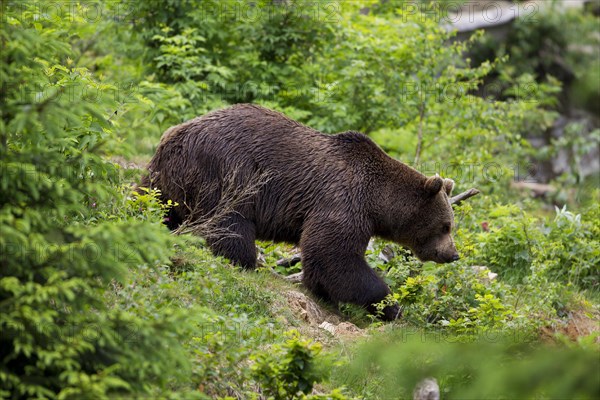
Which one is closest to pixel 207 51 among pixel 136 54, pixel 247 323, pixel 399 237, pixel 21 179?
pixel 136 54

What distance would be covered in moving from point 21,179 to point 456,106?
1015 centimetres

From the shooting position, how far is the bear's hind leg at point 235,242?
8.47 meters

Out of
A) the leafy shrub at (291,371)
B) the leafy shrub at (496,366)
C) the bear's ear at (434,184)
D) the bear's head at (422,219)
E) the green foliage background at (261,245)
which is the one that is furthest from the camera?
the bear's head at (422,219)

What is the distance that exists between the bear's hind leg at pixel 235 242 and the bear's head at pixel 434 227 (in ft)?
6.32

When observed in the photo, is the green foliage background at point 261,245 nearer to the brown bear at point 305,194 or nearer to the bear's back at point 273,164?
the brown bear at point 305,194

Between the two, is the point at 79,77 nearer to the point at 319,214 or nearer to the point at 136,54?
the point at 319,214

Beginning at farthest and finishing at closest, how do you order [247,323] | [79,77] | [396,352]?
[79,77] → [247,323] → [396,352]

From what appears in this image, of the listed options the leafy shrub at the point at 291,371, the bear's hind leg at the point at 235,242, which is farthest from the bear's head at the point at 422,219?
the leafy shrub at the point at 291,371

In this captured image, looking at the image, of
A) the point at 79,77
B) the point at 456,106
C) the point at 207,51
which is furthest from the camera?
the point at 456,106

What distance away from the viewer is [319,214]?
873 cm

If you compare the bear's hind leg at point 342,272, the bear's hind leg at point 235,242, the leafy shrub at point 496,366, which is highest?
the leafy shrub at point 496,366

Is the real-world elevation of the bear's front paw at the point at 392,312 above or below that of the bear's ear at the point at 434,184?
below

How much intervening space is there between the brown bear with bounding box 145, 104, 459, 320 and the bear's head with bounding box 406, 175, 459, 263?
1 centimetres

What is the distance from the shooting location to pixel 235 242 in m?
8.52
